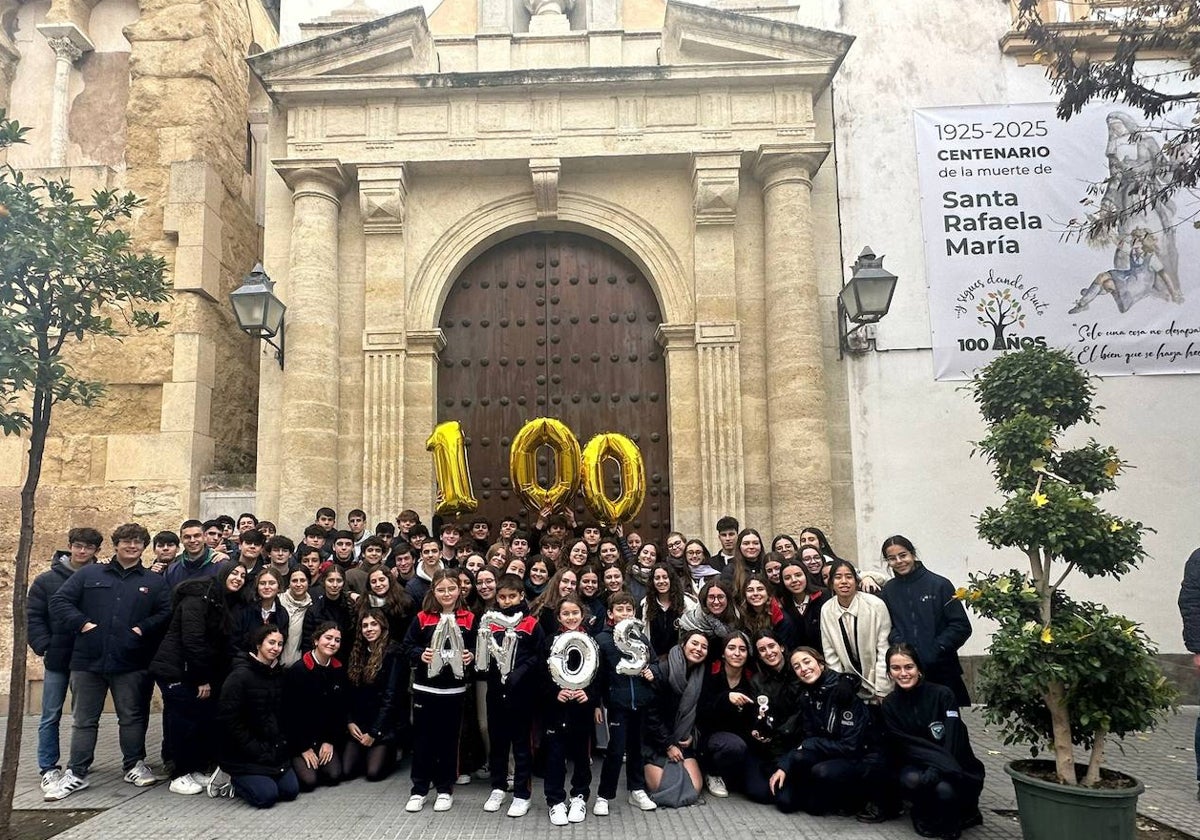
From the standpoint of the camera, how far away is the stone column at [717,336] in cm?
746

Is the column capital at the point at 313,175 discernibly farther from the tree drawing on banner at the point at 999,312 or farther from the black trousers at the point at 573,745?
the tree drawing on banner at the point at 999,312

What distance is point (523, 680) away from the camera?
456 cm

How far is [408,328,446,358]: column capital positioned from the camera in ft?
25.6

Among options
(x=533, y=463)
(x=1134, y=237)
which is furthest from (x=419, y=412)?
(x=1134, y=237)

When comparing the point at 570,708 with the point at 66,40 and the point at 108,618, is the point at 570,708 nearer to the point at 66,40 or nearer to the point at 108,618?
the point at 108,618

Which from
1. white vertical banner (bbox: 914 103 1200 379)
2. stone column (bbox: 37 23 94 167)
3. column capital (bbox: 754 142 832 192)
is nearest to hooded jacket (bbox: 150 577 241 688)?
column capital (bbox: 754 142 832 192)

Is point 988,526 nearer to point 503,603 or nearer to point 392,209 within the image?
point 503,603

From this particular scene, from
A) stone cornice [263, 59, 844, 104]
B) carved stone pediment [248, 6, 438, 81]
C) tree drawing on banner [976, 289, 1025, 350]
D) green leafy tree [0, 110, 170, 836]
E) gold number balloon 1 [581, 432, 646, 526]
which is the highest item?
carved stone pediment [248, 6, 438, 81]

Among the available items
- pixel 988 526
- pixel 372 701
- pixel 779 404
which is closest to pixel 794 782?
pixel 988 526

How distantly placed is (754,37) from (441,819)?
7.41m

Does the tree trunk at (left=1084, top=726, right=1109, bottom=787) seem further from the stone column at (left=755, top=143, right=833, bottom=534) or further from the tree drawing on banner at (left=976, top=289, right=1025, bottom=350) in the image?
the tree drawing on banner at (left=976, top=289, right=1025, bottom=350)

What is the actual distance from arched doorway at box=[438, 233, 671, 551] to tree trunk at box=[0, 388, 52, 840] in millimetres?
3940

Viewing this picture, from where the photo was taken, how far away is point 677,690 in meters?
4.82

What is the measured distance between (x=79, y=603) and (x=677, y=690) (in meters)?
4.06
